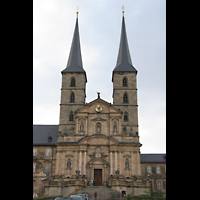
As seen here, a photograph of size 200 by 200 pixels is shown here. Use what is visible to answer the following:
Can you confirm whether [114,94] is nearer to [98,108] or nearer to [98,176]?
[98,108]

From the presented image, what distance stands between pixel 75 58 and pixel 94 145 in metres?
20.8

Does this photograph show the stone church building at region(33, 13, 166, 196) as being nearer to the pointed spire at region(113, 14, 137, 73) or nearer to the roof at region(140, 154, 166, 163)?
the pointed spire at region(113, 14, 137, 73)

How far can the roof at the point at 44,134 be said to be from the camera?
50.9m

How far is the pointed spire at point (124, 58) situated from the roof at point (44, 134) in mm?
18271

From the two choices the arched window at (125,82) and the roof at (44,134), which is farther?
the arched window at (125,82)

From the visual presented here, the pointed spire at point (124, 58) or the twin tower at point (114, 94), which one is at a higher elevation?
the pointed spire at point (124, 58)

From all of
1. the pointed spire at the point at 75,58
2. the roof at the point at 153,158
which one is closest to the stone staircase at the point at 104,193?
the roof at the point at 153,158

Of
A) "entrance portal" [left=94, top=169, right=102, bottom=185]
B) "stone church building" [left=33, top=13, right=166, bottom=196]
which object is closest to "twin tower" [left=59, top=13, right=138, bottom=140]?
"stone church building" [left=33, top=13, right=166, bottom=196]

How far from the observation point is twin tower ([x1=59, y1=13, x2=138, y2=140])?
49.5 metres

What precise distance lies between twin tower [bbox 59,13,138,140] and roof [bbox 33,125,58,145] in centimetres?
445

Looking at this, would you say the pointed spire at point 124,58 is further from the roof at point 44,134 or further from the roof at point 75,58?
the roof at point 44,134

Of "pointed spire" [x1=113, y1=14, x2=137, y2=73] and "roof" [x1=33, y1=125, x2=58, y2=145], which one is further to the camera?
"pointed spire" [x1=113, y1=14, x2=137, y2=73]

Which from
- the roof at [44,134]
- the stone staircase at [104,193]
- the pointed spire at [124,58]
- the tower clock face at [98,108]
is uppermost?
the pointed spire at [124,58]
